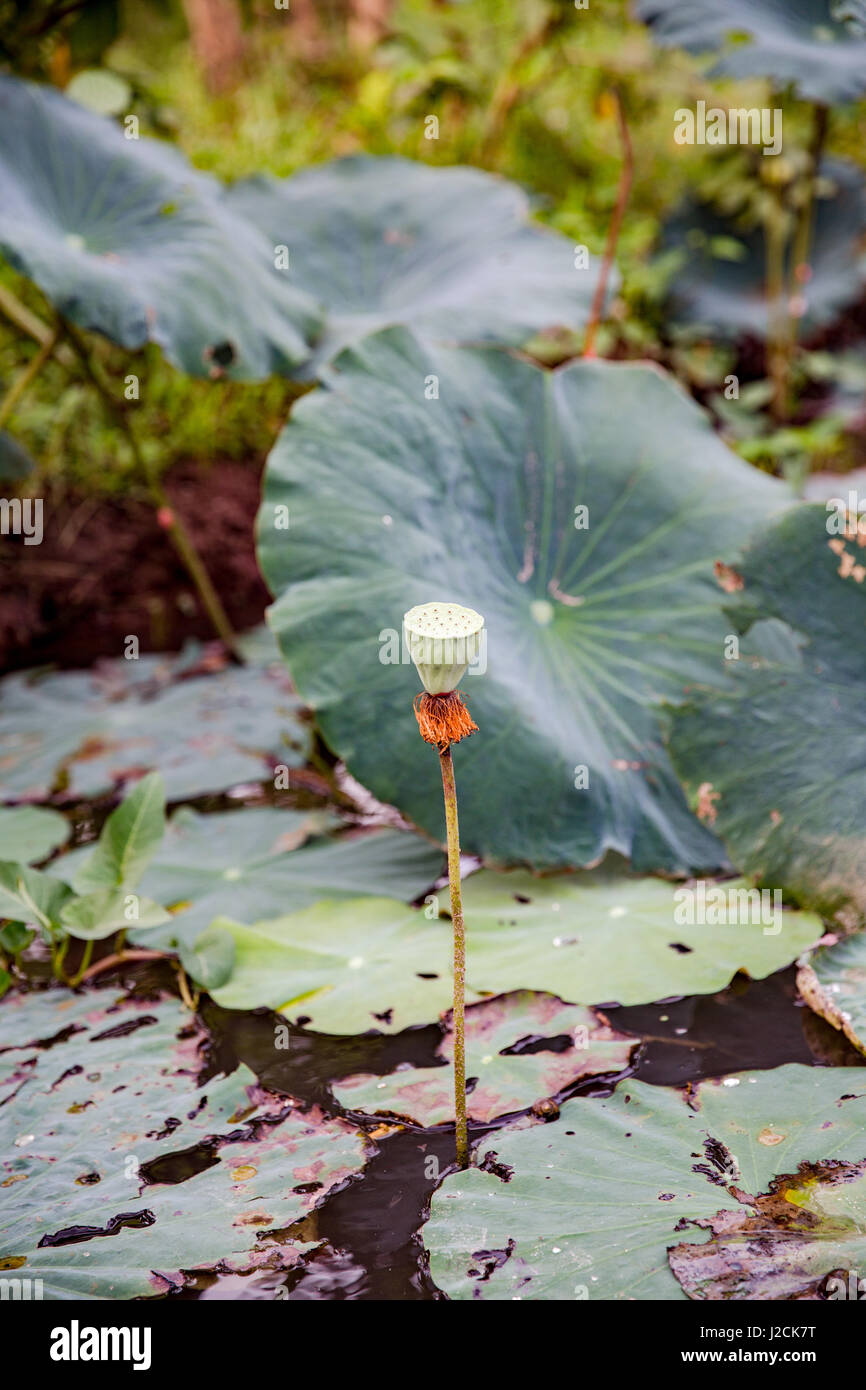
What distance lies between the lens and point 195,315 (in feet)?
6.70

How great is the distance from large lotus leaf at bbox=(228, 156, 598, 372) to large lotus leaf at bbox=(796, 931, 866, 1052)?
1.47 metres

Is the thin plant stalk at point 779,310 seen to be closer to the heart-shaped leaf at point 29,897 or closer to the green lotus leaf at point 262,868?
the green lotus leaf at point 262,868

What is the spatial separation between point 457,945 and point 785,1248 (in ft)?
1.41

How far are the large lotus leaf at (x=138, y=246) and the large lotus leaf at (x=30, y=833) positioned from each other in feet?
2.86

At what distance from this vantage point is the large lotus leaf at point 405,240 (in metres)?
2.45

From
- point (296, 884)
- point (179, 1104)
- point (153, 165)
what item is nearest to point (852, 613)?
point (296, 884)

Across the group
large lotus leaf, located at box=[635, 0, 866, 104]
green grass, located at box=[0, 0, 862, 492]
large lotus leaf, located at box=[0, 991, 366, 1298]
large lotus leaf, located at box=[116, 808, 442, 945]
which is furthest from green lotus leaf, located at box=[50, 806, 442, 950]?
large lotus leaf, located at box=[635, 0, 866, 104]

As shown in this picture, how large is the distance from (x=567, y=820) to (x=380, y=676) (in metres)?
0.37

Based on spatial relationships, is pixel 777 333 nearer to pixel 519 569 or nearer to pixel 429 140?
pixel 429 140

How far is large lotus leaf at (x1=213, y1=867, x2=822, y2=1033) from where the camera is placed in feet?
4.96

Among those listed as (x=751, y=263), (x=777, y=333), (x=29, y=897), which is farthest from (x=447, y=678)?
(x=751, y=263)

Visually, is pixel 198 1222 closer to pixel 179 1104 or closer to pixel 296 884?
pixel 179 1104

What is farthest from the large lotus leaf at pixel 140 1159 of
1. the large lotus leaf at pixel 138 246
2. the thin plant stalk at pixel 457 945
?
the large lotus leaf at pixel 138 246

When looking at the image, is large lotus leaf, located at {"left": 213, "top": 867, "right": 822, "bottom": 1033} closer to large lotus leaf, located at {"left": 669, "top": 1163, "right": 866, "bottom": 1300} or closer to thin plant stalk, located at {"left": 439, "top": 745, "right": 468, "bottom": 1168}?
thin plant stalk, located at {"left": 439, "top": 745, "right": 468, "bottom": 1168}
